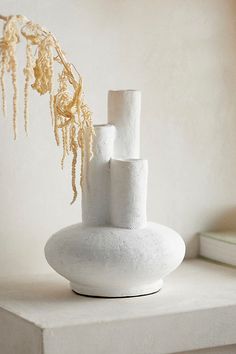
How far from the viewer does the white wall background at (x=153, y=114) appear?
1.83 m

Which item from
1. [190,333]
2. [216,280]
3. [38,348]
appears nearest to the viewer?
[38,348]

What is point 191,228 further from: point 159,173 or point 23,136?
point 23,136

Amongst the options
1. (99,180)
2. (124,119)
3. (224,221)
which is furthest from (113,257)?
(224,221)

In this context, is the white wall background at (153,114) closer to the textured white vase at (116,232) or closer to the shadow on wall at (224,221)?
the shadow on wall at (224,221)

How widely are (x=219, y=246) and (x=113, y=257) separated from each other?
45cm

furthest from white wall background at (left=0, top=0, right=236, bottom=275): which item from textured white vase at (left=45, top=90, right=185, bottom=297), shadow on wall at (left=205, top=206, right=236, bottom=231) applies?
textured white vase at (left=45, top=90, right=185, bottom=297)

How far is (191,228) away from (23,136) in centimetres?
48

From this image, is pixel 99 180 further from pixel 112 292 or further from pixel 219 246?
pixel 219 246

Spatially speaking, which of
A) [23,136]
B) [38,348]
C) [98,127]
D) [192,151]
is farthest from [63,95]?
[192,151]

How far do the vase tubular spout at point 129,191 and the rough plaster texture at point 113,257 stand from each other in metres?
0.02

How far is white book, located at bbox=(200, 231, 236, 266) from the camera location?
6.27ft

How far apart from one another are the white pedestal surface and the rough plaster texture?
29mm

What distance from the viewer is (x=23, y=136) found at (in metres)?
1.82

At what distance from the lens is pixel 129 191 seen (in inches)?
64.4
